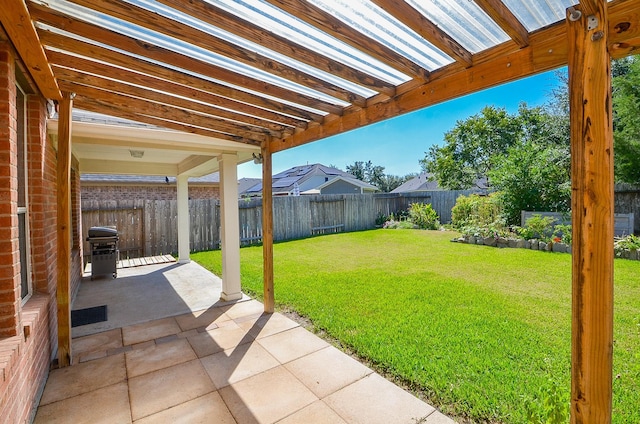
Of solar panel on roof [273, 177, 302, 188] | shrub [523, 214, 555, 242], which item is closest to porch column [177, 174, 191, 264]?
shrub [523, 214, 555, 242]

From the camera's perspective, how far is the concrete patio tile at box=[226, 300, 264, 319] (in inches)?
176

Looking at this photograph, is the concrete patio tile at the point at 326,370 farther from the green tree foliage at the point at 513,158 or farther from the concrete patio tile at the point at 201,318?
the green tree foliage at the point at 513,158

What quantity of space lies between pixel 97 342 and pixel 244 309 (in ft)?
5.86

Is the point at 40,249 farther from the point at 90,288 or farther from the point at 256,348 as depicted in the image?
the point at 90,288

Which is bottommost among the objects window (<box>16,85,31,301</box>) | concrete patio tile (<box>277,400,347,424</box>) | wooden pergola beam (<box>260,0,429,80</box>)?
concrete patio tile (<box>277,400,347,424</box>)

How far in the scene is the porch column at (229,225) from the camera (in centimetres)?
505

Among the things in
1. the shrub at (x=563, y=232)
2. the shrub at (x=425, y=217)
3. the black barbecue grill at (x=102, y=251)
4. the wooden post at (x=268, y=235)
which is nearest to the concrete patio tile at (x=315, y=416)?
the wooden post at (x=268, y=235)

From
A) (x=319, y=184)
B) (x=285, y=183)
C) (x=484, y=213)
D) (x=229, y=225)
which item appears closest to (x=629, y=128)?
(x=484, y=213)

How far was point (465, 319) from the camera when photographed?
3.99 metres

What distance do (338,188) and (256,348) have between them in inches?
888

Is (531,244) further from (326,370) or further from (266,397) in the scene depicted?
(266,397)

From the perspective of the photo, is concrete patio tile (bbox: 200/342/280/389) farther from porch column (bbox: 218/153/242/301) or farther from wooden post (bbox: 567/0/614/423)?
wooden post (bbox: 567/0/614/423)

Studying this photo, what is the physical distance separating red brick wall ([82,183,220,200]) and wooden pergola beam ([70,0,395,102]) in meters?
11.9

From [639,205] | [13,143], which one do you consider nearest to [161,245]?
[13,143]
